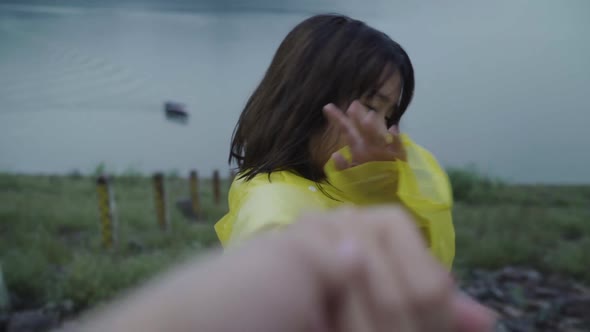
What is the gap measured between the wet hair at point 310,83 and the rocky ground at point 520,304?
1638 mm

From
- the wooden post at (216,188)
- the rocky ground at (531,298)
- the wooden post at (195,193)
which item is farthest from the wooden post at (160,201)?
the rocky ground at (531,298)

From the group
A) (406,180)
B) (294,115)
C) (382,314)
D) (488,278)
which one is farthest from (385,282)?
(488,278)

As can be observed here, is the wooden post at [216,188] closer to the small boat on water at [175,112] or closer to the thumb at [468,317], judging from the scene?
the small boat on water at [175,112]

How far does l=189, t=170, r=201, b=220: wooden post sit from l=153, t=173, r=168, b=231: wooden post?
0.19 meters

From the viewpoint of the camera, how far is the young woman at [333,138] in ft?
2.07

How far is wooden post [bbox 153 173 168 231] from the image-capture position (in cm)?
300

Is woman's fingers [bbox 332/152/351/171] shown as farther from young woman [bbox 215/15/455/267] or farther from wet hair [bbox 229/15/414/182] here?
wet hair [bbox 229/15/414/182]

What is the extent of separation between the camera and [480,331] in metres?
0.28

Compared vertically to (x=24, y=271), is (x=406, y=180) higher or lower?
higher

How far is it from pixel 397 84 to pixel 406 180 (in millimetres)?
280

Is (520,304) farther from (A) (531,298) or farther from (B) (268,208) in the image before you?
(B) (268,208)

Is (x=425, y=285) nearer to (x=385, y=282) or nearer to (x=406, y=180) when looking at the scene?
(x=385, y=282)

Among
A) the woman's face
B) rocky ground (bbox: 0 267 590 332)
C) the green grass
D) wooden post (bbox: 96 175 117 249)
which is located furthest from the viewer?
wooden post (bbox: 96 175 117 249)

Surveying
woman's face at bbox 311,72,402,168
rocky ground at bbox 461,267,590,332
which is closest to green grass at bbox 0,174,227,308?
rocky ground at bbox 461,267,590,332
